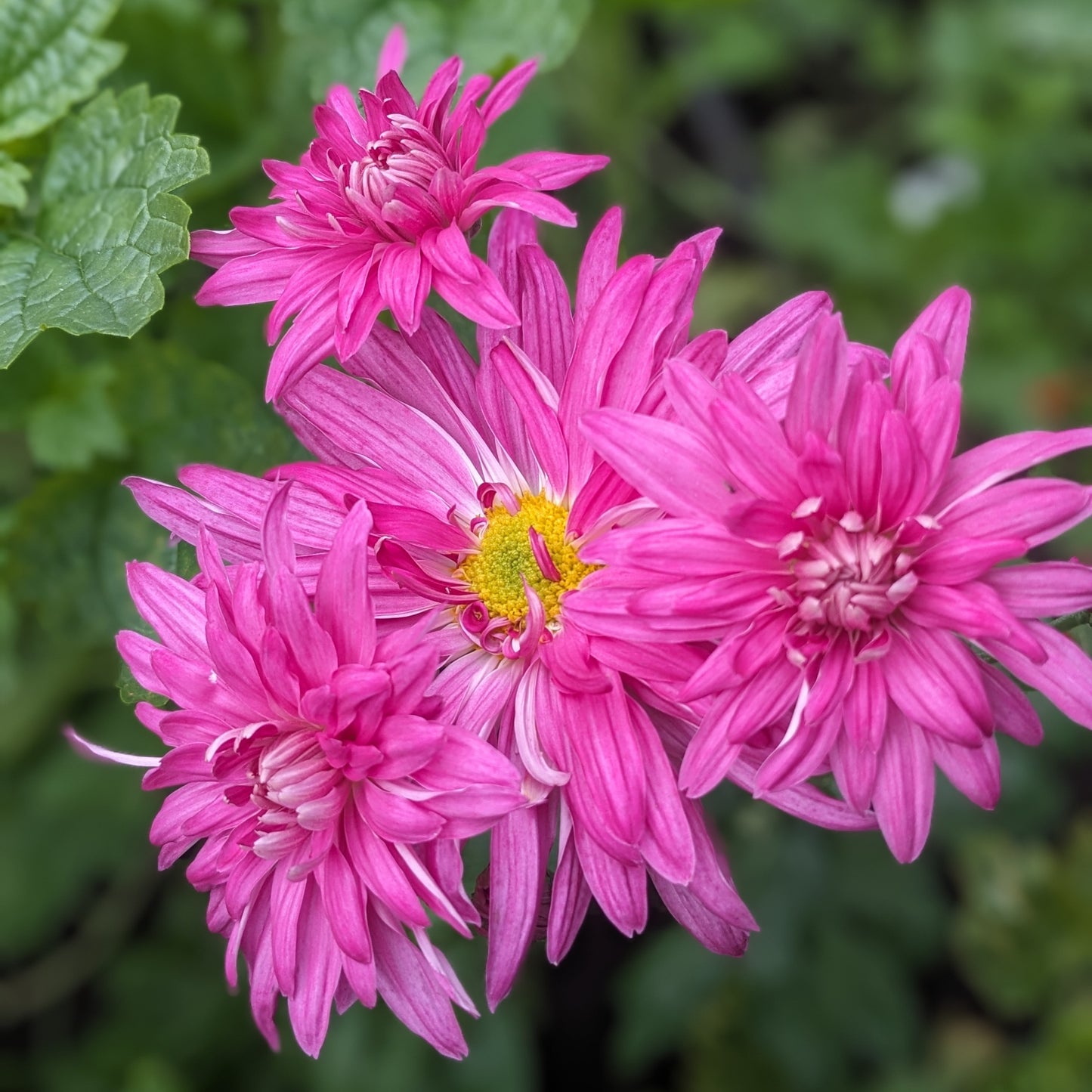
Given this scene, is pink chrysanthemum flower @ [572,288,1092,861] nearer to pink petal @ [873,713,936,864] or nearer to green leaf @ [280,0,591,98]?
pink petal @ [873,713,936,864]

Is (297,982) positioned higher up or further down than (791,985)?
higher up

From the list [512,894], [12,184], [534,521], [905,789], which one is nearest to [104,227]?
[12,184]

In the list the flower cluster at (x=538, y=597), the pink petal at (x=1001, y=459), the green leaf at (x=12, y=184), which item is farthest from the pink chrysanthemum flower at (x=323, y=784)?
the green leaf at (x=12, y=184)

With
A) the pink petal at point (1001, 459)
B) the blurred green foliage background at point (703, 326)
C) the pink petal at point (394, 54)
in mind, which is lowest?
the blurred green foliage background at point (703, 326)

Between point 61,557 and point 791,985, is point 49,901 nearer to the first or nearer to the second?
point 61,557

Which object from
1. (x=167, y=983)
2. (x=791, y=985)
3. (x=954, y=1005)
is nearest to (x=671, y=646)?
(x=791, y=985)

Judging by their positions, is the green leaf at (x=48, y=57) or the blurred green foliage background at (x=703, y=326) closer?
the green leaf at (x=48, y=57)

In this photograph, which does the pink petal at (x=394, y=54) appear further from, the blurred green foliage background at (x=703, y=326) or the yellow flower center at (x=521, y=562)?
the yellow flower center at (x=521, y=562)
